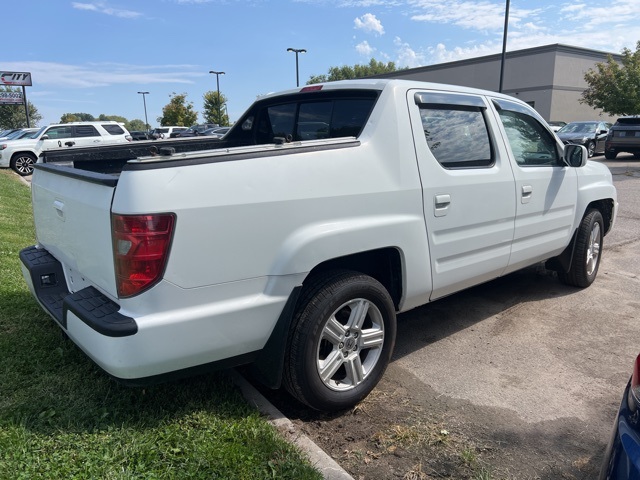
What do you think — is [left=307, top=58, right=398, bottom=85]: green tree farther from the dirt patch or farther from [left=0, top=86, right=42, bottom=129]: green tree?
the dirt patch

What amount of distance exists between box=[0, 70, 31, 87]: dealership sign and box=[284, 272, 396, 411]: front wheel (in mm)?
44511

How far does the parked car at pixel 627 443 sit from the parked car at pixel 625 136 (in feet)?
67.3

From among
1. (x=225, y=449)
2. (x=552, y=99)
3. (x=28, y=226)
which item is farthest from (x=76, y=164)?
(x=552, y=99)

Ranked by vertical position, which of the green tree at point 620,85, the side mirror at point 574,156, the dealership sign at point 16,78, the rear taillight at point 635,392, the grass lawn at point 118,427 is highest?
the dealership sign at point 16,78

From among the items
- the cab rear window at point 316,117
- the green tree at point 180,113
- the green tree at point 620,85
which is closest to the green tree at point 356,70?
the green tree at point 180,113

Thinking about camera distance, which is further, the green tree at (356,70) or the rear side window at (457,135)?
the green tree at (356,70)

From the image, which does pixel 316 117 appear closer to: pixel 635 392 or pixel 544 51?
pixel 635 392

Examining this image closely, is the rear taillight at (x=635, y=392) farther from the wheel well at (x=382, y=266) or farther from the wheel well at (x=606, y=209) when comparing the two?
the wheel well at (x=606, y=209)

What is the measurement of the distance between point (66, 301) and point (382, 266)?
1847 mm

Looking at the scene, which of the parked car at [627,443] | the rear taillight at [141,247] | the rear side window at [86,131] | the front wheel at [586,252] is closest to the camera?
the parked car at [627,443]

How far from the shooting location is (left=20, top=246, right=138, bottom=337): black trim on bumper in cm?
225

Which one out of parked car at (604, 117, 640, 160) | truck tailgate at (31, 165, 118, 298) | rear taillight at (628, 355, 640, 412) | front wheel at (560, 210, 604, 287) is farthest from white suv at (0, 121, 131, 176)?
parked car at (604, 117, 640, 160)

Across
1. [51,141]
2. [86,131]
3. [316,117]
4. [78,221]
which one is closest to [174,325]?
[78,221]

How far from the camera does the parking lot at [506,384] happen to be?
265 cm
